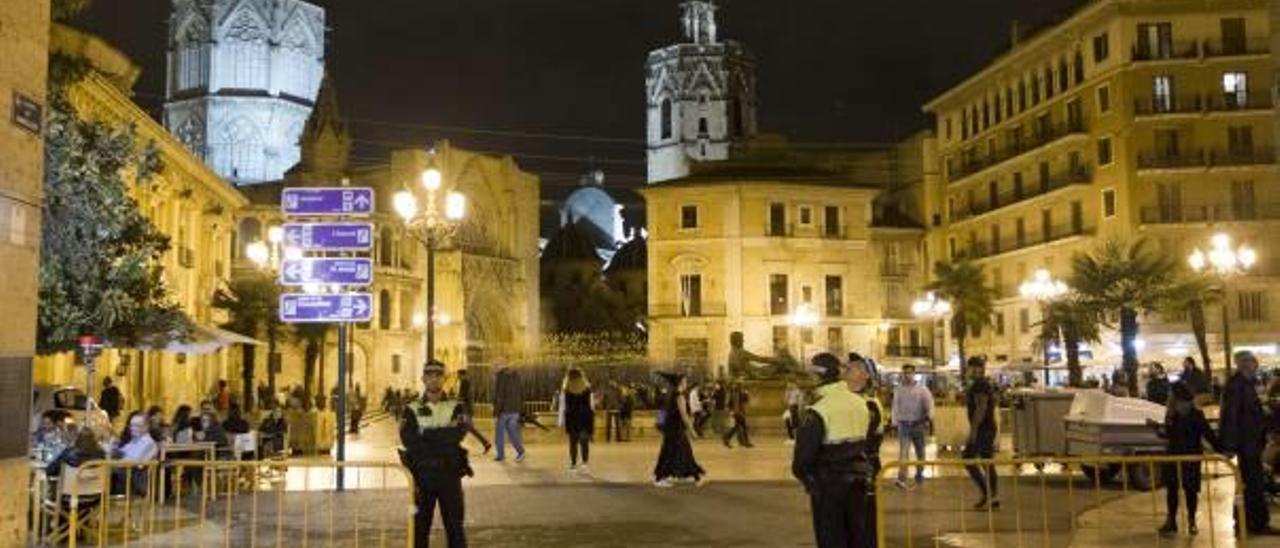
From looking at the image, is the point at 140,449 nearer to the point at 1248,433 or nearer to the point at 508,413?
the point at 508,413

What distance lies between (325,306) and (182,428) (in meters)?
3.95

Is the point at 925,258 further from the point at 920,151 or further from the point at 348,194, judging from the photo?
the point at 348,194

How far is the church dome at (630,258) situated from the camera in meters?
96.9

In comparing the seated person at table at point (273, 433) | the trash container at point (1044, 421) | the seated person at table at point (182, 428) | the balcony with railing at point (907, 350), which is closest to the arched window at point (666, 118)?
the balcony with railing at point (907, 350)

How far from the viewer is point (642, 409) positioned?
114 feet

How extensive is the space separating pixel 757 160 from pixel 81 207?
50207mm

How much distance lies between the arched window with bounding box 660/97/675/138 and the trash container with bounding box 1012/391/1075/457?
86870 millimetres

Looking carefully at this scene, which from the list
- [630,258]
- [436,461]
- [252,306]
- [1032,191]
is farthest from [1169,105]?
[436,461]

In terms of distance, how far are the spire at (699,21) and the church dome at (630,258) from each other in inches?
747

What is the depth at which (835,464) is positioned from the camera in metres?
8.12

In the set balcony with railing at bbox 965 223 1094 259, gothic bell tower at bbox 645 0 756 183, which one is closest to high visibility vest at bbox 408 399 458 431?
A: balcony with railing at bbox 965 223 1094 259

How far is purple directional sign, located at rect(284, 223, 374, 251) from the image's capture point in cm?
1600

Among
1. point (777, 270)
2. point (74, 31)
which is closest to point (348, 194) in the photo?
point (74, 31)

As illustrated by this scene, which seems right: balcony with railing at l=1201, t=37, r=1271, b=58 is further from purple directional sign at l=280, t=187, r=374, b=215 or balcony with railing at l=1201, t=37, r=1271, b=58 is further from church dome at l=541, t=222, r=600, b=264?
church dome at l=541, t=222, r=600, b=264
